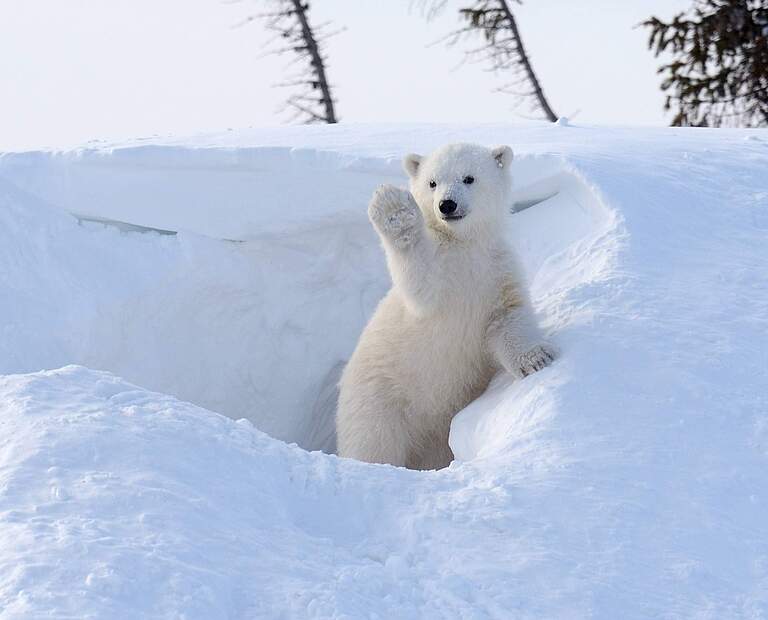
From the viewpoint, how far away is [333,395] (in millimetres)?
6586

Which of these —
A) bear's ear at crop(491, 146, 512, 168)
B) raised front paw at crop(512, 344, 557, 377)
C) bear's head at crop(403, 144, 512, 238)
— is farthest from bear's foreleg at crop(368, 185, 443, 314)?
bear's ear at crop(491, 146, 512, 168)

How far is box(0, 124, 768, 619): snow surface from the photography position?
2762 millimetres

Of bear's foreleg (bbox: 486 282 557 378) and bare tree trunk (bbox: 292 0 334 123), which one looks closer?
bear's foreleg (bbox: 486 282 557 378)

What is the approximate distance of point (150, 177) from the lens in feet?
20.2

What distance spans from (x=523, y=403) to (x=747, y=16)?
43.9 feet

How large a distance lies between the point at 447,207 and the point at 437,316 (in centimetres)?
52

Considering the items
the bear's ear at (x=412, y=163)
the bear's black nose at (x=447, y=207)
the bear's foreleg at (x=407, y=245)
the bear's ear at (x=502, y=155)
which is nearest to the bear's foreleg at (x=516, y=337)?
the bear's foreleg at (x=407, y=245)

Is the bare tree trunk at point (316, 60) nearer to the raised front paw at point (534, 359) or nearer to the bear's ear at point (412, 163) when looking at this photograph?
the bear's ear at point (412, 163)

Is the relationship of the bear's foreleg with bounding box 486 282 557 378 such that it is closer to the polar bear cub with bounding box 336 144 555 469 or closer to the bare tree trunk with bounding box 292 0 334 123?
the polar bear cub with bounding box 336 144 555 469

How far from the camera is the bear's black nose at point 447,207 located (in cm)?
436

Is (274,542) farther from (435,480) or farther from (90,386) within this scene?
(90,386)

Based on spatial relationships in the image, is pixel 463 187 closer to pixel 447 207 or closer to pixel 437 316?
pixel 447 207

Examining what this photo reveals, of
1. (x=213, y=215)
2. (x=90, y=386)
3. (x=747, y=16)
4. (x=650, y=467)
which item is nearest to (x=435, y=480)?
(x=650, y=467)

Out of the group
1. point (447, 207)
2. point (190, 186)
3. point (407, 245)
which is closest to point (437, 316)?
point (407, 245)
